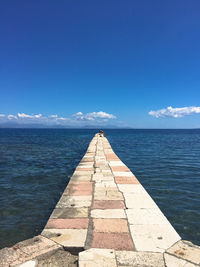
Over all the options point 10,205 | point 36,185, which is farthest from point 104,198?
point 36,185

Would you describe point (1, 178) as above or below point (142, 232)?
below

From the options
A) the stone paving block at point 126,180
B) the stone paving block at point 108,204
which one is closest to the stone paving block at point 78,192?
the stone paving block at point 108,204

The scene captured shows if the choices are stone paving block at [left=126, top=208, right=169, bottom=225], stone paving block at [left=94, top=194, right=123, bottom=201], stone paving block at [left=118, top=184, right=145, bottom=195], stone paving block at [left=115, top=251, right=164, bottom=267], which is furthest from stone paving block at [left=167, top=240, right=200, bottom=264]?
stone paving block at [left=118, top=184, right=145, bottom=195]

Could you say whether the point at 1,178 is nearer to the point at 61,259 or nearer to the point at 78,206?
the point at 78,206

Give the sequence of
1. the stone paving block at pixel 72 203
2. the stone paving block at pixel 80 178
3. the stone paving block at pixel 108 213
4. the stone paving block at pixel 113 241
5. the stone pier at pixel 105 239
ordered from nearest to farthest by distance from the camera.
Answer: the stone pier at pixel 105 239
the stone paving block at pixel 113 241
the stone paving block at pixel 108 213
the stone paving block at pixel 72 203
the stone paving block at pixel 80 178

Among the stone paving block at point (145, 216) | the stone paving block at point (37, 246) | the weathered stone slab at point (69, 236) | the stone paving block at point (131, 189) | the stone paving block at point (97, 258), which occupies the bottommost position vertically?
the weathered stone slab at point (69, 236)

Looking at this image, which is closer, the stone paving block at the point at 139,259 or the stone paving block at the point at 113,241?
the stone paving block at the point at 139,259

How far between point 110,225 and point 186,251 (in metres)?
1.24

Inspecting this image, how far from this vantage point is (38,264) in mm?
2391

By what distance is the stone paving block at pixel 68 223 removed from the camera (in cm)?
336

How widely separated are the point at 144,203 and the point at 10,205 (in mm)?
3967

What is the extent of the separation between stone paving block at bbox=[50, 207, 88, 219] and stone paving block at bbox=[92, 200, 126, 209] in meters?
0.31

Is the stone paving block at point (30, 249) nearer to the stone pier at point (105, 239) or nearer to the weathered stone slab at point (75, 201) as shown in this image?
the stone pier at point (105, 239)

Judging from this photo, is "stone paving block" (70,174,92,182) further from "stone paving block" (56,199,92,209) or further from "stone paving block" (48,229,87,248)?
"stone paving block" (48,229,87,248)
